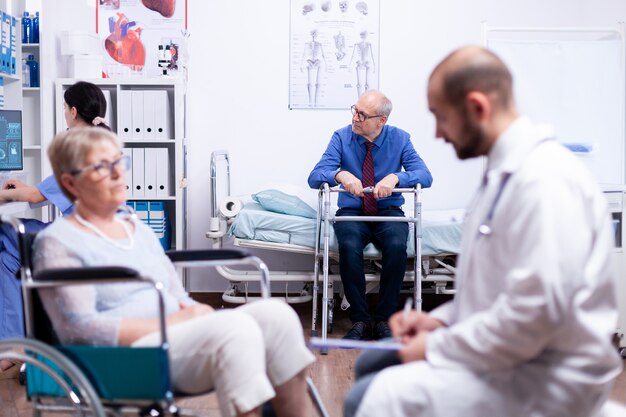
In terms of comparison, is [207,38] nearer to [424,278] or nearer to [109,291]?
[424,278]

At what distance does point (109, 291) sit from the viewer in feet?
6.20

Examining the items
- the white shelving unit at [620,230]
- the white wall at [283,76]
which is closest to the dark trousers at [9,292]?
the white wall at [283,76]

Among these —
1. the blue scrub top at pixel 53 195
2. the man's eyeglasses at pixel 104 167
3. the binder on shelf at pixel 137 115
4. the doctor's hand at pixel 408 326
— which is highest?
the binder on shelf at pixel 137 115

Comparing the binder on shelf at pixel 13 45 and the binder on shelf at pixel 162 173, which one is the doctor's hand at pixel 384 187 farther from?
the binder on shelf at pixel 13 45

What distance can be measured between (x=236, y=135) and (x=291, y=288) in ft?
3.35

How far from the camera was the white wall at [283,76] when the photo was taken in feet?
16.0

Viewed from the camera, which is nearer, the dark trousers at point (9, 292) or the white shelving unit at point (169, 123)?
the dark trousers at point (9, 292)

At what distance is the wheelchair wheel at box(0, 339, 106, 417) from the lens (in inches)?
65.6

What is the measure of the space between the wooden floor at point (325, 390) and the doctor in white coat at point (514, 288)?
138cm

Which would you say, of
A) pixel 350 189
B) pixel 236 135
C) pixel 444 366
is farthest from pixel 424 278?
pixel 444 366

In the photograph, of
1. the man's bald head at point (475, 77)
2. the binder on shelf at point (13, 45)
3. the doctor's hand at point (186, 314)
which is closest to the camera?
the man's bald head at point (475, 77)

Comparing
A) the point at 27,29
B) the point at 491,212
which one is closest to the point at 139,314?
the point at 491,212

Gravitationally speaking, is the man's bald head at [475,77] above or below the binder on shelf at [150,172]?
above

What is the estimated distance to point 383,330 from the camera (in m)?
3.88
